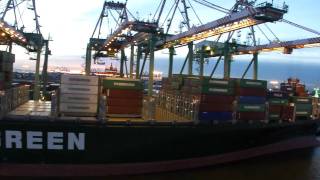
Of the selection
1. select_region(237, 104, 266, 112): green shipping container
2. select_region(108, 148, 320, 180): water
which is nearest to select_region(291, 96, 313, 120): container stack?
select_region(108, 148, 320, 180): water

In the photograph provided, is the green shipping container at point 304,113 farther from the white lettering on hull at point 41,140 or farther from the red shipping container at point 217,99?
the white lettering on hull at point 41,140

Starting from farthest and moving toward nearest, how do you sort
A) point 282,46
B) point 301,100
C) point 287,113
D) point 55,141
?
point 282,46
point 301,100
point 287,113
point 55,141

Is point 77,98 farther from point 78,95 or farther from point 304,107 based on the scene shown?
point 304,107

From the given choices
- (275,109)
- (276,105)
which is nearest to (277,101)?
Answer: (276,105)

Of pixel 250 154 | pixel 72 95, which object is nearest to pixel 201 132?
pixel 250 154

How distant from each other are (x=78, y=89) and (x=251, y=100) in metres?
11.5

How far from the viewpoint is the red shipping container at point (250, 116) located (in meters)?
30.1

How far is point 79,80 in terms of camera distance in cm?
2633

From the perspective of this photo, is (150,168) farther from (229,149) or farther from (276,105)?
(276,105)

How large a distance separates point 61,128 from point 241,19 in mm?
15697

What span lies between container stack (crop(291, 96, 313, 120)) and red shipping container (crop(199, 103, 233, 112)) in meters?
8.78

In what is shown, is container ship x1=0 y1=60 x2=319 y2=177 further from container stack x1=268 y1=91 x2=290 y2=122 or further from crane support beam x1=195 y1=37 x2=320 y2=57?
crane support beam x1=195 y1=37 x2=320 y2=57

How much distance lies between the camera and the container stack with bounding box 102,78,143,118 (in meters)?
27.0

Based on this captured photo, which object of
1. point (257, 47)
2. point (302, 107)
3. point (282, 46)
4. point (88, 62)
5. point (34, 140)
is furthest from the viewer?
point (88, 62)
